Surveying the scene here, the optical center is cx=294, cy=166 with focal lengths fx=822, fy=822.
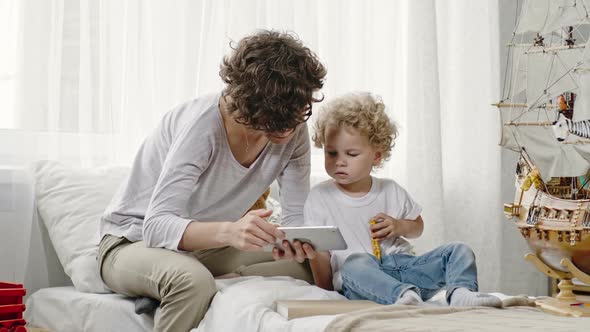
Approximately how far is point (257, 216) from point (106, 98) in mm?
981

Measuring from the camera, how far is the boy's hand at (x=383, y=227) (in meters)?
1.91

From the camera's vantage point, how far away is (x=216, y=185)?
75.0 inches

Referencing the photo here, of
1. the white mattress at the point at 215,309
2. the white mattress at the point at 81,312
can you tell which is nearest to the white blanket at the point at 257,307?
the white mattress at the point at 215,309

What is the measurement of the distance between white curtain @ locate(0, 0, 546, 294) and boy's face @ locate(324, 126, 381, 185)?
2.49ft

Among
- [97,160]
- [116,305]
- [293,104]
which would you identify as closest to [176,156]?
[293,104]

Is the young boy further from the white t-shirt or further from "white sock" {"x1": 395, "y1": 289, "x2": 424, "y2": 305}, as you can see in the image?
"white sock" {"x1": 395, "y1": 289, "x2": 424, "y2": 305}

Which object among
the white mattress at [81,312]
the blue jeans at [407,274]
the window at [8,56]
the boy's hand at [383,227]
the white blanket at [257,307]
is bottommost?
the white mattress at [81,312]

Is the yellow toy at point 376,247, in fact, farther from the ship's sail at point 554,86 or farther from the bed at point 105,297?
the ship's sail at point 554,86

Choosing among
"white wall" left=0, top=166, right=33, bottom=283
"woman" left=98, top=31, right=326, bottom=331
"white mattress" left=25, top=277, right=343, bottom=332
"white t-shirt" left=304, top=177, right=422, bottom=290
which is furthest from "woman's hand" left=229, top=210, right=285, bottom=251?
"white wall" left=0, top=166, right=33, bottom=283

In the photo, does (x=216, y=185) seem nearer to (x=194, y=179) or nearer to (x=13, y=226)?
(x=194, y=179)

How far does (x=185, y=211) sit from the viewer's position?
1883 mm

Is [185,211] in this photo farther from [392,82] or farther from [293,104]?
[392,82]

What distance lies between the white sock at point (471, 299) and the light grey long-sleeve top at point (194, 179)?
0.51m

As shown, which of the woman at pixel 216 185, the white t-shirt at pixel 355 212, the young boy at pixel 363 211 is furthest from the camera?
the white t-shirt at pixel 355 212
